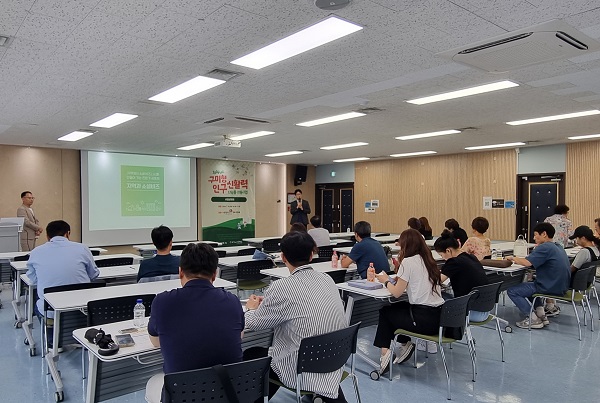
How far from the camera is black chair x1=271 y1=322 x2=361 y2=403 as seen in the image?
2346mm

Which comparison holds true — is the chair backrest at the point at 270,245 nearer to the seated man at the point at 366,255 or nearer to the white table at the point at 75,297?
the seated man at the point at 366,255

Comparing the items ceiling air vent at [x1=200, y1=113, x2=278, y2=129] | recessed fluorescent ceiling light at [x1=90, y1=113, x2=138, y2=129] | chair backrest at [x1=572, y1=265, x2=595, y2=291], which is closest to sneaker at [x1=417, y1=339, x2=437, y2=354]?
chair backrest at [x1=572, y1=265, x2=595, y2=291]

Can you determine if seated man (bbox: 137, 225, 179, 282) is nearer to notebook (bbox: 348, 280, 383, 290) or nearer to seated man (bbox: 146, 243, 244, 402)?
notebook (bbox: 348, 280, 383, 290)

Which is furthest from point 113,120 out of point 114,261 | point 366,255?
point 366,255

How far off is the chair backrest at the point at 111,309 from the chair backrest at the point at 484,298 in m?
2.78

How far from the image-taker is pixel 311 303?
2.44 metres

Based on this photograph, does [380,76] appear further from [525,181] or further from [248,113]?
[525,181]

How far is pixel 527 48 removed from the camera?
345 cm

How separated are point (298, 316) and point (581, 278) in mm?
4347

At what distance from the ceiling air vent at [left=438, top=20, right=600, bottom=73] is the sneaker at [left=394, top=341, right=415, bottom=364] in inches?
104

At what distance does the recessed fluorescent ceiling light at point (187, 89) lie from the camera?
15.1ft

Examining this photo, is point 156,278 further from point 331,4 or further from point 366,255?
point 331,4

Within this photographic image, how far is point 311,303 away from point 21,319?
14.5 feet

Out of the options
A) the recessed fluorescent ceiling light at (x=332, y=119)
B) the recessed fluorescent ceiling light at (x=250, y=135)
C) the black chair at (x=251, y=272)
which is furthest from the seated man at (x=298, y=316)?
the recessed fluorescent ceiling light at (x=250, y=135)
